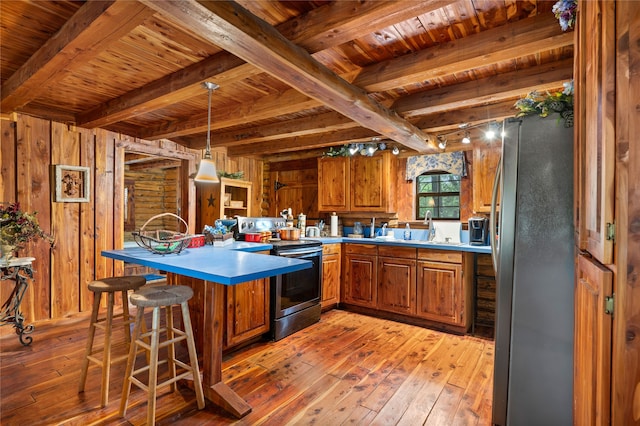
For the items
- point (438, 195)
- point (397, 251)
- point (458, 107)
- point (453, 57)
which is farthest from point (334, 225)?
point (453, 57)

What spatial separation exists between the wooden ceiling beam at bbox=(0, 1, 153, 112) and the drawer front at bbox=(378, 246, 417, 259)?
10.3 ft

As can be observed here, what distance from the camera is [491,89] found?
2619 millimetres

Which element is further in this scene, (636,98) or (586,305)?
(586,305)

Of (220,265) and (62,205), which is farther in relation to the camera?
(62,205)

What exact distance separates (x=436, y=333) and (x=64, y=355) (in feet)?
11.3

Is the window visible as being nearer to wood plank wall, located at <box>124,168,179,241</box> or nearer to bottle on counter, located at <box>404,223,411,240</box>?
bottle on counter, located at <box>404,223,411,240</box>

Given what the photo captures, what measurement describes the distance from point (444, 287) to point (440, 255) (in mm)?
341

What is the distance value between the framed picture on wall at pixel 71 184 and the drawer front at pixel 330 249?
281cm

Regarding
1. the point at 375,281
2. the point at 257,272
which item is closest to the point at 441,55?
the point at 257,272

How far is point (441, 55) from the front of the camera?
2.13 metres

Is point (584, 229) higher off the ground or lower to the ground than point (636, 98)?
lower

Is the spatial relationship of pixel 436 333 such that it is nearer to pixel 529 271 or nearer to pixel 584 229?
pixel 529 271

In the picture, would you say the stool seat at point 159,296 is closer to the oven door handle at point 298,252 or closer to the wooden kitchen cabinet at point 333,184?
the oven door handle at point 298,252

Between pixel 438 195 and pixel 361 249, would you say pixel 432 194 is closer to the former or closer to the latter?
pixel 438 195
